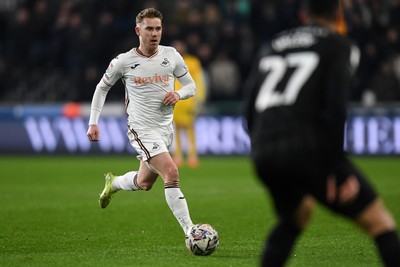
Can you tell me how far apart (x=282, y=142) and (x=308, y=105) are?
0.27 meters

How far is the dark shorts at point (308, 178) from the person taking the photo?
16.4 feet

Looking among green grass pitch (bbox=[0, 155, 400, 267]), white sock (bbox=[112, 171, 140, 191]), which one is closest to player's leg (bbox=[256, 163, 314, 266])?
green grass pitch (bbox=[0, 155, 400, 267])

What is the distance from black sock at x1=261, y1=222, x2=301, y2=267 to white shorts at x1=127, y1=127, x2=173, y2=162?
118 inches

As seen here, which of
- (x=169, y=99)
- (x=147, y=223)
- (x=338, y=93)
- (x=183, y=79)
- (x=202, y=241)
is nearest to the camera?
(x=338, y=93)

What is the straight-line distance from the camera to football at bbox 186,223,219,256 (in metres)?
7.71

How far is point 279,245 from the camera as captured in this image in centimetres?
543

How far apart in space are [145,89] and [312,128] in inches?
144

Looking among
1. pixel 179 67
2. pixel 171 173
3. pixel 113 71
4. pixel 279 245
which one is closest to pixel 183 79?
pixel 179 67

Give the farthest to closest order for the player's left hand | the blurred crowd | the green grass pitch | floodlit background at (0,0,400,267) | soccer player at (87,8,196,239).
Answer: the blurred crowd → floodlit background at (0,0,400,267) → soccer player at (87,8,196,239) → the player's left hand → the green grass pitch

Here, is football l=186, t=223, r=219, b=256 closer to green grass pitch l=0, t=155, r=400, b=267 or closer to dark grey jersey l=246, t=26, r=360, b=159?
green grass pitch l=0, t=155, r=400, b=267

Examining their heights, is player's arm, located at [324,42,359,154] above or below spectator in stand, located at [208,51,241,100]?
above

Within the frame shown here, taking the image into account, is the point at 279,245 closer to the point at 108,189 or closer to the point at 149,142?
the point at 149,142

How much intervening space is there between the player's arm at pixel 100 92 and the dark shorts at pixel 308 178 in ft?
11.3

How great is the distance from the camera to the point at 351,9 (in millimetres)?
21297
